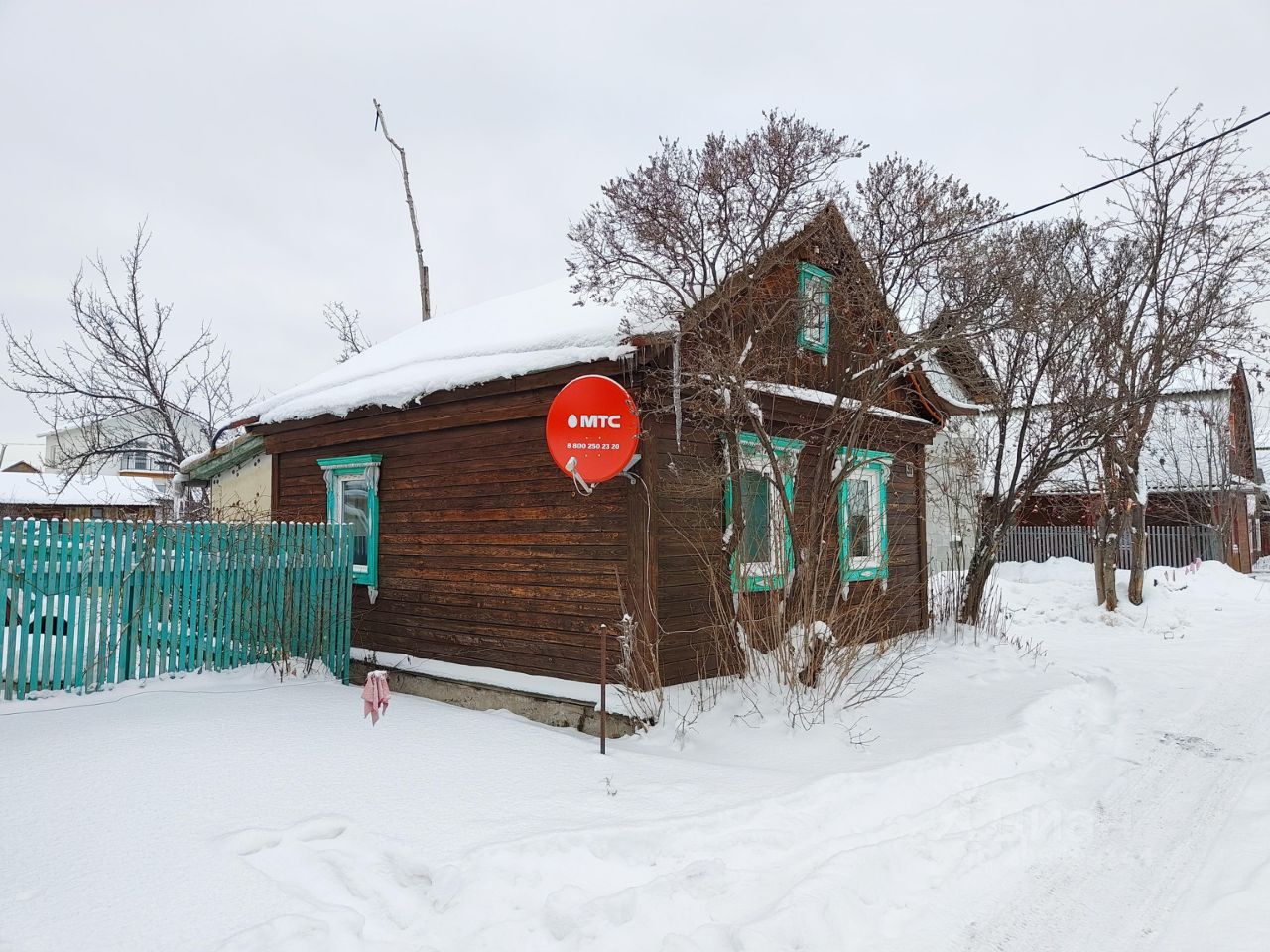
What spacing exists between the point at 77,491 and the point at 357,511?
26.1 metres

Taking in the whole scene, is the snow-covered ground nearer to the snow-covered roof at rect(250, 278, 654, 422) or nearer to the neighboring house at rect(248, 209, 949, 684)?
the neighboring house at rect(248, 209, 949, 684)

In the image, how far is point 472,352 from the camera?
925cm

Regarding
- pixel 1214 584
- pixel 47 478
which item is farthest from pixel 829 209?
pixel 47 478

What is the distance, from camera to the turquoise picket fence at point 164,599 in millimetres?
7062

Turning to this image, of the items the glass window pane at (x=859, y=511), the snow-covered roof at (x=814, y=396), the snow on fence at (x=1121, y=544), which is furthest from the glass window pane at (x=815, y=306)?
the snow on fence at (x=1121, y=544)

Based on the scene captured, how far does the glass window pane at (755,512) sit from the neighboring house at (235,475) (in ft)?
25.8

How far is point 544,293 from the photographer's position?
37.3 ft

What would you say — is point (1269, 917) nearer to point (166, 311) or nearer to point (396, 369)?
point (396, 369)

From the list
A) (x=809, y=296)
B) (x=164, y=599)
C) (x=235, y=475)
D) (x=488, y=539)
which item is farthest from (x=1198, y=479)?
(x=164, y=599)

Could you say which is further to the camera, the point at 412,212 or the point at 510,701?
the point at 412,212

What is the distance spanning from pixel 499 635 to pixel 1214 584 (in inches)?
633

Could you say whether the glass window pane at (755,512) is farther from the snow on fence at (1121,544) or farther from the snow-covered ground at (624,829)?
the snow on fence at (1121,544)

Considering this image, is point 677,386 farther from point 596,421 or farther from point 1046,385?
point 1046,385

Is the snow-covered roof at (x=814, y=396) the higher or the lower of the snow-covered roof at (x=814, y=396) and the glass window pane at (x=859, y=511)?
the higher
